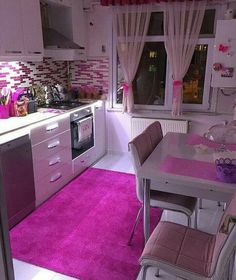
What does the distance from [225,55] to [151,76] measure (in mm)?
1072

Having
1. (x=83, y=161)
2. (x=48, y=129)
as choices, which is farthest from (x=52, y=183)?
(x=83, y=161)

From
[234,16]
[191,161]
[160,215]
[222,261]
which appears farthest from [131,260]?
[234,16]

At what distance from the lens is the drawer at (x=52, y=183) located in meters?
2.67

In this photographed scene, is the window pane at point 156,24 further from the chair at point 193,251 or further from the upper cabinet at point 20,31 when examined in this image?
the chair at point 193,251

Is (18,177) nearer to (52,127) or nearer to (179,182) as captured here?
(52,127)

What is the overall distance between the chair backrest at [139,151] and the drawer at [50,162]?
110 cm

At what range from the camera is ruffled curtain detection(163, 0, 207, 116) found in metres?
3.27

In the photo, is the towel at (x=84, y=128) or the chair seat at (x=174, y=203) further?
the towel at (x=84, y=128)

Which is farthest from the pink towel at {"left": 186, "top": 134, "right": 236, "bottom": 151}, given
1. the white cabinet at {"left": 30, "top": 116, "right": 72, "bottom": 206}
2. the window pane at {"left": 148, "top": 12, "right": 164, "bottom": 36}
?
the window pane at {"left": 148, "top": 12, "right": 164, "bottom": 36}

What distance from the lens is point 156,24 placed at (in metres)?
3.60

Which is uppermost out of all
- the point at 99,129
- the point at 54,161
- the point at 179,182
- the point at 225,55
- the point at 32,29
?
the point at 32,29

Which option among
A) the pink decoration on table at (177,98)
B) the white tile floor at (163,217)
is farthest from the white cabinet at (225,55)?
the white tile floor at (163,217)

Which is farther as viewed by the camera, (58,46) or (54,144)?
(58,46)

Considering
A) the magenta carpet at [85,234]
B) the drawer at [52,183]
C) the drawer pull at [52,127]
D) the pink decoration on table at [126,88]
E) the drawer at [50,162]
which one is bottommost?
the magenta carpet at [85,234]
